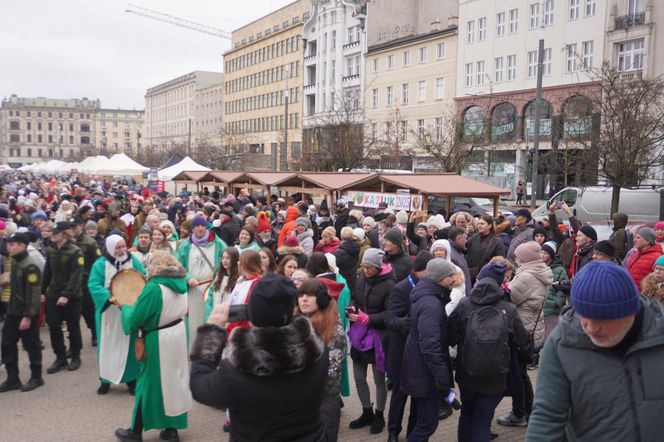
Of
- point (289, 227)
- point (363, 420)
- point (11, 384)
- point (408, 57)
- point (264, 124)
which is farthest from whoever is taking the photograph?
point (264, 124)

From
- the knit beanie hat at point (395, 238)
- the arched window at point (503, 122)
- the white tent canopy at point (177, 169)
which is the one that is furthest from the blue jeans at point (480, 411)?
the arched window at point (503, 122)

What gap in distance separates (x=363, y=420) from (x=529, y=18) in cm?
3992

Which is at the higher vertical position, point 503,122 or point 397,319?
point 503,122

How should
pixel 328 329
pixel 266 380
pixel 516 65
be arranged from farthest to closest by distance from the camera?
pixel 516 65, pixel 328 329, pixel 266 380

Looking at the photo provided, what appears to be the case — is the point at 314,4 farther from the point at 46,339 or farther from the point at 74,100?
the point at 74,100

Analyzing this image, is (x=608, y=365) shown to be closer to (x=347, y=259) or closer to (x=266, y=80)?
(x=347, y=259)

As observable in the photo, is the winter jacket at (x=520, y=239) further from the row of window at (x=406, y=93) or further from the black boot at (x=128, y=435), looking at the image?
the row of window at (x=406, y=93)

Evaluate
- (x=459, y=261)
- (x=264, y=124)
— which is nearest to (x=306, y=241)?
(x=459, y=261)

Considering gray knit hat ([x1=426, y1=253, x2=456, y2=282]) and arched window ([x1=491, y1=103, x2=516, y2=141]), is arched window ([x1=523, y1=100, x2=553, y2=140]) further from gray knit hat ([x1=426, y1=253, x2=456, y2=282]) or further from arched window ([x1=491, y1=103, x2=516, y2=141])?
gray knit hat ([x1=426, y1=253, x2=456, y2=282])

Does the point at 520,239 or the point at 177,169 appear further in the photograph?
the point at 177,169

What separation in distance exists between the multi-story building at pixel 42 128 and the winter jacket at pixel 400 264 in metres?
161

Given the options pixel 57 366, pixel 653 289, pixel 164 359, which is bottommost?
pixel 57 366

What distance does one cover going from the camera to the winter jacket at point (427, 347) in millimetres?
4773

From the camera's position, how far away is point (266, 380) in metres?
2.86
